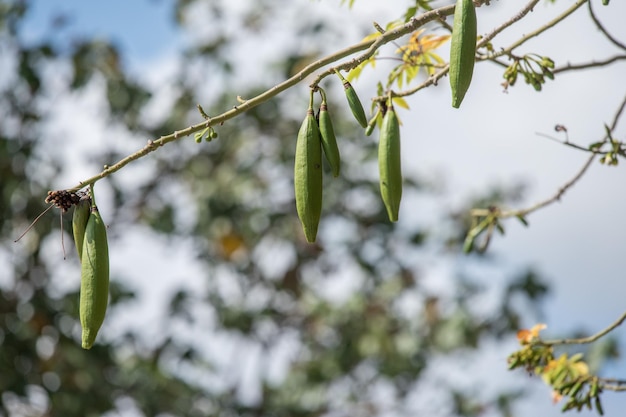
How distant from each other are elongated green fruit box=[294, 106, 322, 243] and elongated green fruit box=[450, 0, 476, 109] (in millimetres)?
179

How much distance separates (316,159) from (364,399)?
567 cm

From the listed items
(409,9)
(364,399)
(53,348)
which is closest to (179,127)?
(53,348)

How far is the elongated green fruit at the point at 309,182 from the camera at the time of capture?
49.6 inches

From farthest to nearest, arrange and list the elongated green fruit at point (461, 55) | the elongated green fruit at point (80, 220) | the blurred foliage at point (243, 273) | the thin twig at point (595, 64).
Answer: the blurred foliage at point (243, 273)
the thin twig at point (595, 64)
the elongated green fruit at point (80, 220)
the elongated green fruit at point (461, 55)

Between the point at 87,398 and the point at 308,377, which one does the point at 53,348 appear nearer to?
the point at 87,398

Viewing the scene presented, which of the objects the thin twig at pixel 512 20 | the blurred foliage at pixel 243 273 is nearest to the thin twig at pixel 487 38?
the thin twig at pixel 512 20

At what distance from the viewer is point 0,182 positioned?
20.0 ft

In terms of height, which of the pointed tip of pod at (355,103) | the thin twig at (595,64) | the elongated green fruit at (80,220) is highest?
the thin twig at (595,64)

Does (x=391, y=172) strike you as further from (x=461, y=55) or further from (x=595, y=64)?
(x=595, y=64)

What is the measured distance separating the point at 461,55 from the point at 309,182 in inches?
9.3

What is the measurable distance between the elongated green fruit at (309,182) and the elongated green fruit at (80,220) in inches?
11.5

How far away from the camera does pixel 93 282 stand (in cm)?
130

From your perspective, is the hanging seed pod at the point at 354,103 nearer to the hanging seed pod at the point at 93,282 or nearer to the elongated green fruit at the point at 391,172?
the elongated green fruit at the point at 391,172

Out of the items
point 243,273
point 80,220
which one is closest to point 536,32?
point 80,220
